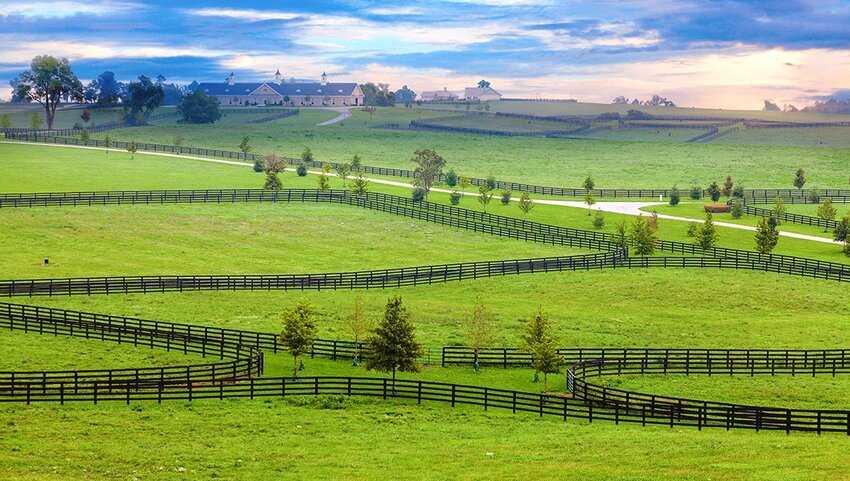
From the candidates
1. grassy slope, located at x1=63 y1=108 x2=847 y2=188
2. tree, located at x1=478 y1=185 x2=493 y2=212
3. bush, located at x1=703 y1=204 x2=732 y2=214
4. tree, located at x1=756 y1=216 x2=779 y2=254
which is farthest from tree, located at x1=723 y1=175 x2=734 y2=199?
tree, located at x1=756 y1=216 x2=779 y2=254

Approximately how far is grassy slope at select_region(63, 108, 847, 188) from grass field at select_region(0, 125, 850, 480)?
33.8m

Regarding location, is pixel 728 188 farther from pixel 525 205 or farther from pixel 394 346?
pixel 394 346

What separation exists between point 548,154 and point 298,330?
413 feet

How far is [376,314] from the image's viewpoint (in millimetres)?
59906

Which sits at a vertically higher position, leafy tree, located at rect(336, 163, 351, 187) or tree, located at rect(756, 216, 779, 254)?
leafy tree, located at rect(336, 163, 351, 187)

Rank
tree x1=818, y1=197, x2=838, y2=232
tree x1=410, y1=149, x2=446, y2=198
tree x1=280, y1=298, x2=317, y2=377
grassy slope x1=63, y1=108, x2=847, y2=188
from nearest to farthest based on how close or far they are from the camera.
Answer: tree x1=280, y1=298, x2=317, y2=377
tree x1=818, y1=197, x2=838, y2=232
tree x1=410, y1=149, x2=446, y2=198
grassy slope x1=63, y1=108, x2=847, y2=188

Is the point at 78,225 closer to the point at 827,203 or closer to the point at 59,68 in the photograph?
the point at 827,203

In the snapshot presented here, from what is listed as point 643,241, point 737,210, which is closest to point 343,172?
point 737,210

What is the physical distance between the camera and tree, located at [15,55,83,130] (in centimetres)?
18925

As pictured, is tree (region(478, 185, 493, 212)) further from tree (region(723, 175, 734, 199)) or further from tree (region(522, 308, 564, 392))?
tree (region(522, 308, 564, 392))

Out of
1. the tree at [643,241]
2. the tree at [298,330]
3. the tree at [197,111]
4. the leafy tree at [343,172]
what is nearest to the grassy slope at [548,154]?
the tree at [197,111]

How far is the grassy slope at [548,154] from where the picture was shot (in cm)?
14150

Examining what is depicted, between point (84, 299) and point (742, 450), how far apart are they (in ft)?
132

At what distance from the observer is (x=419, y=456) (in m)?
32.5
